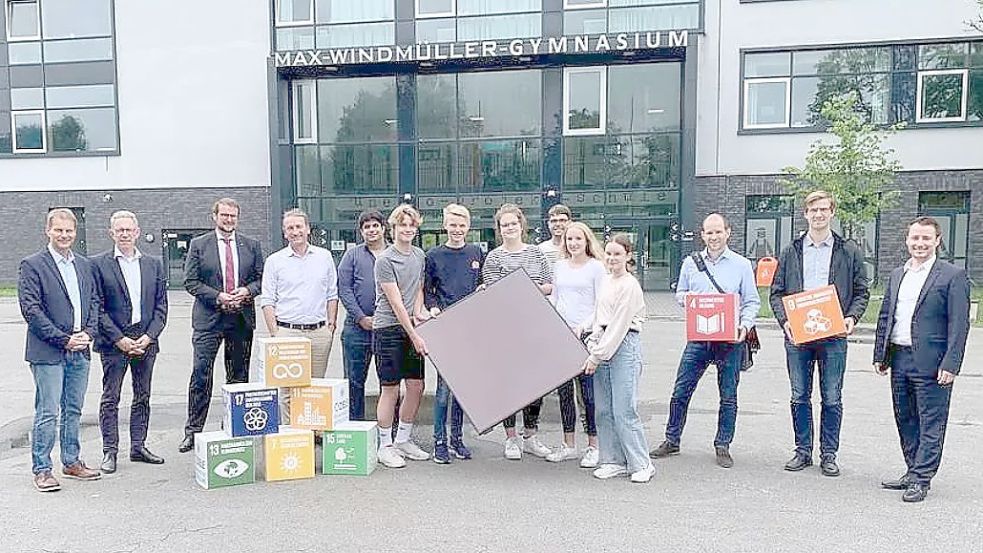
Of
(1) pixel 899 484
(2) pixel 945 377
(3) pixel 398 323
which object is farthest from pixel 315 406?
(2) pixel 945 377

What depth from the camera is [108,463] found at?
225 inches

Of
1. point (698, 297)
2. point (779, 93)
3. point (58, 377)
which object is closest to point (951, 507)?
point (698, 297)

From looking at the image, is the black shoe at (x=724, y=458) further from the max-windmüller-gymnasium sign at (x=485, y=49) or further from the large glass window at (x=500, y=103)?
the large glass window at (x=500, y=103)

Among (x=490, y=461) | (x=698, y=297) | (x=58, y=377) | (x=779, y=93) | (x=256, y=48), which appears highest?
(x=256, y=48)

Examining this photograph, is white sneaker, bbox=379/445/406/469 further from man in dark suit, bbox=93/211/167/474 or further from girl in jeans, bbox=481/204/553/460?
man in dark suit, bbox=93/211/167/474

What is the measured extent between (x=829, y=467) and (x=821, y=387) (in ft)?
1.92

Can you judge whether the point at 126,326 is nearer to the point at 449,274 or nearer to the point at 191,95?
the point at 449,274

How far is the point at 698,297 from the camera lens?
227 inches

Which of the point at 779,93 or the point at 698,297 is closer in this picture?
the point at 698,297

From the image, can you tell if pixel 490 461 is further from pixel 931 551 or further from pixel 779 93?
pixel 779 93

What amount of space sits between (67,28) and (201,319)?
A: 79.2ft

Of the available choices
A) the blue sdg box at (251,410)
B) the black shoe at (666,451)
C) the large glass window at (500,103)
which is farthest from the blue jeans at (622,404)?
the large glass window at (500,103)

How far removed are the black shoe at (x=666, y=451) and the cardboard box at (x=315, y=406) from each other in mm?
2514

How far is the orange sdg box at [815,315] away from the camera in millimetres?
5395
